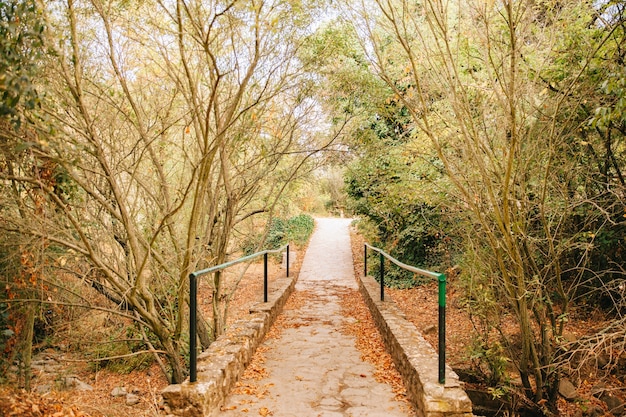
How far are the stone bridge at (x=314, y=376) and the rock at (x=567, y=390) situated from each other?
99.0 inches

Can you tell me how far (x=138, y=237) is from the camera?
5.61 m

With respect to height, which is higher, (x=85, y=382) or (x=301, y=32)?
(x=301, y=32)

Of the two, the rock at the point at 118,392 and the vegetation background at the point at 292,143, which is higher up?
the vegetation background at the point at 292,143

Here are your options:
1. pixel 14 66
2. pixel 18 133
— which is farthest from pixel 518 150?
pixel 18 133

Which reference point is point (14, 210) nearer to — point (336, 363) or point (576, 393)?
point (336, 363)

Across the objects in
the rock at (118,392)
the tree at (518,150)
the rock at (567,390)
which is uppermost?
the tree at (518,150)

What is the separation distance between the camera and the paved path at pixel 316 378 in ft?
13.0

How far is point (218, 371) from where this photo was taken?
396 centimetres

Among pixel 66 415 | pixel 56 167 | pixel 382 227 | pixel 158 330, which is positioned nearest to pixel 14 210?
pixel 56 167

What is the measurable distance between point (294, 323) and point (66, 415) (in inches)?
155

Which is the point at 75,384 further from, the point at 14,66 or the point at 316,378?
the point at 14,66

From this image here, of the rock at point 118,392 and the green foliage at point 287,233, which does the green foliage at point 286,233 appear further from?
the rock at point 118,392

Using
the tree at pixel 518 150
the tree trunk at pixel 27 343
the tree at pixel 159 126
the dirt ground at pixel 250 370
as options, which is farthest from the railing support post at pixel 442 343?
the tree trunk at pixel 27 343

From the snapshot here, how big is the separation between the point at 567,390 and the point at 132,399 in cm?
634
